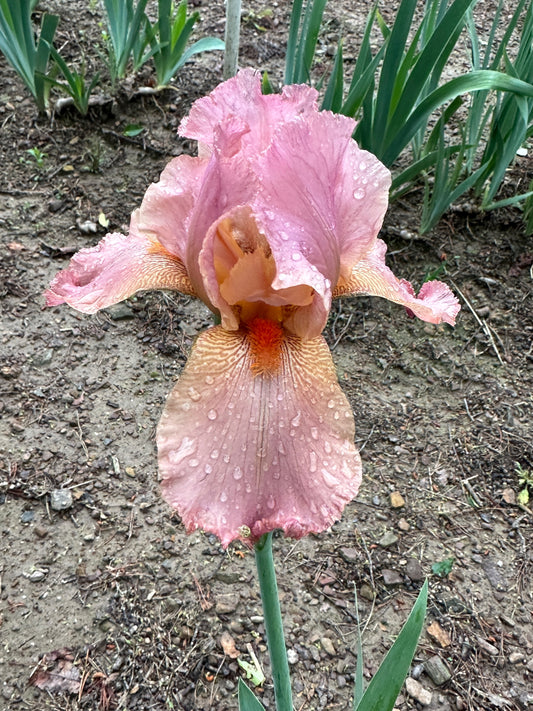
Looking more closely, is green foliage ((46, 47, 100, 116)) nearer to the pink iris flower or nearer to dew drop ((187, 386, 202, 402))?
the pink iris flower

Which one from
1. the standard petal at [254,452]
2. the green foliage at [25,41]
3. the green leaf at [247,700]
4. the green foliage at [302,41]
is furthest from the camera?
the green foliage at [25,41]

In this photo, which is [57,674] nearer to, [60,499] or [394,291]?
[60,499]

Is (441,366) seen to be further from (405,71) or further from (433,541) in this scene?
(405,71)

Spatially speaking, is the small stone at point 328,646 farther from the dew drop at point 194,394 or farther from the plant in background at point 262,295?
the dew drop at point 194,394

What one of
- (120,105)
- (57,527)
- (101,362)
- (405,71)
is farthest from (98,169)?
(57,527)

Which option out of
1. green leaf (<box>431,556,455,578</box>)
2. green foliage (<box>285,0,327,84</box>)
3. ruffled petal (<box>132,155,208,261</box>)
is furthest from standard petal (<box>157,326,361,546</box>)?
green foliage (<box>285,0,327,84</box>)

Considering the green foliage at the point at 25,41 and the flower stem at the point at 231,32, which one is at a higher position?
the flower stem at the point at 231,32

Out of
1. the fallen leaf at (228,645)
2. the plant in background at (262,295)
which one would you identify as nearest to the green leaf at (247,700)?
the plant in background at (262,295)
